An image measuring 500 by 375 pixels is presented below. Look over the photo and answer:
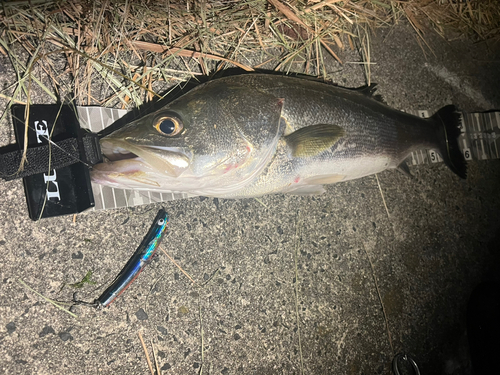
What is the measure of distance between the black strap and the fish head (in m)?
0.12

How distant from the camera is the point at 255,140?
5.37ft

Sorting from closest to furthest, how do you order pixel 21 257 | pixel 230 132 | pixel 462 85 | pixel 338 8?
pixel 230 132 < pixel 21 257 < pixel 338 8 < pixel 462 85

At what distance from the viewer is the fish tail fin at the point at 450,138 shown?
8.24 feet

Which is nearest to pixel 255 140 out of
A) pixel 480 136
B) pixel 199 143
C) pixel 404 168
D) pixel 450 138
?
pixel 199 143

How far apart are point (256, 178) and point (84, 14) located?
146 cm

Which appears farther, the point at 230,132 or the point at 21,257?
the point at 21,257

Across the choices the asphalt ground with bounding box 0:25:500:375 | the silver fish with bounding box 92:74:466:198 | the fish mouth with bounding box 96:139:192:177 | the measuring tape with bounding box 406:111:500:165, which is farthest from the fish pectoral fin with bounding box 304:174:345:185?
the measuring tape with bounding box 406:111:500:165

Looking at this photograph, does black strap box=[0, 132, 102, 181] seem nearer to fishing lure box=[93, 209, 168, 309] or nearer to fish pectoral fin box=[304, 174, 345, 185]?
fishing lure box=[93, 209, 168, 309]

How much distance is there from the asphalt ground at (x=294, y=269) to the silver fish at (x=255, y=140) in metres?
0.43

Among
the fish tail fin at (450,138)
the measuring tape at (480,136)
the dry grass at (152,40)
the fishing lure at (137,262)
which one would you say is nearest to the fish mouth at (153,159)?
the dry grass at (152,40)

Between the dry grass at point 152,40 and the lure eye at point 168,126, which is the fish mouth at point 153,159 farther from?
the dry grass at point 152,40

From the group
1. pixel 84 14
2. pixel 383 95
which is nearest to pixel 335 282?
pixel 383 95

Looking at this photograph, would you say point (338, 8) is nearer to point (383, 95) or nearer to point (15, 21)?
point (383, 95)

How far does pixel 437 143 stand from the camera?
2438mm
